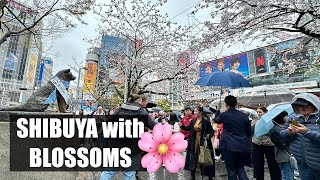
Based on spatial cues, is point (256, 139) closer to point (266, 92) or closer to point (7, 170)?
point (7, 170)

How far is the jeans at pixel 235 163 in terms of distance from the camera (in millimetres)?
4070

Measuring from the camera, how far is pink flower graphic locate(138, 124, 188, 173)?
127cm

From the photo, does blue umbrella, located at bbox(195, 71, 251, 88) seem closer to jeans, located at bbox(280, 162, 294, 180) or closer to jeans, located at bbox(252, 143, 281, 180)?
jeans, located at bbox(252, 143, 281, 180)

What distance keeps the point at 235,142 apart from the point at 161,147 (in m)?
3.06

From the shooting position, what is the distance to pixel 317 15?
5.25 metres

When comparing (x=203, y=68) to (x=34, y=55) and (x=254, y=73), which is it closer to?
(x=254, y=73)

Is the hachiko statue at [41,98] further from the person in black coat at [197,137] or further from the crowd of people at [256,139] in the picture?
the person in black coat at [197,137]

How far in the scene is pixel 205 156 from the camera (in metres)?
4.70

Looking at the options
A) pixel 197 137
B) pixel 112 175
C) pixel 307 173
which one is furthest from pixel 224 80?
pixel 112 175

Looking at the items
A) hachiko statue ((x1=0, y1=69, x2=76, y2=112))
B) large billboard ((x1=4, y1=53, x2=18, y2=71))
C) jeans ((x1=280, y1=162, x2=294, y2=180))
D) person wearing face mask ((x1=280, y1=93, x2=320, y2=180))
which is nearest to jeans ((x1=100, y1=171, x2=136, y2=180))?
hachiko statue ((x1=0, y1=69, x2=76, y2=112))

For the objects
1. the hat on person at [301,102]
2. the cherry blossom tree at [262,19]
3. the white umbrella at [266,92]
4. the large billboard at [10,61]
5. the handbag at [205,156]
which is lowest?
the handbag at [205,156]

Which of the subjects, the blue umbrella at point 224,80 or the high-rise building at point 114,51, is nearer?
the blue umbrella at point 224,80

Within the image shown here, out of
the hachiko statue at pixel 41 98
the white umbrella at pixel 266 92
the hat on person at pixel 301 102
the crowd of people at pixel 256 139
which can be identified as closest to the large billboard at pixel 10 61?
the white umbrella at pixel 266 92

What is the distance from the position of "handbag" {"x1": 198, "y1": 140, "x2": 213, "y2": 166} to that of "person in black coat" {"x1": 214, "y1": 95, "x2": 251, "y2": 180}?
0.56 meters
